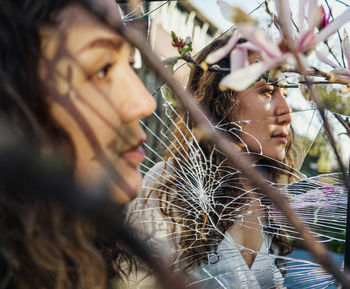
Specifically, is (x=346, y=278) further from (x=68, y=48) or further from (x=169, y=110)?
(x=169, y=110)

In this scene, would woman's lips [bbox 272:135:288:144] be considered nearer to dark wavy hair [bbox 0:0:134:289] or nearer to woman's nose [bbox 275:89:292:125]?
woman's nose [bbox 275:89:292:125]

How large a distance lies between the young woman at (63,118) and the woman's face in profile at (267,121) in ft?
1.19

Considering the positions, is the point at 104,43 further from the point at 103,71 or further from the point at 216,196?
the point at 216,196

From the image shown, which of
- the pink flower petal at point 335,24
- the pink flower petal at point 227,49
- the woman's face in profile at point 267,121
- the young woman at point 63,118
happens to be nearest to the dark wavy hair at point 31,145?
the young woman at point 63,118

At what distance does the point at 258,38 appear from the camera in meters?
0.38

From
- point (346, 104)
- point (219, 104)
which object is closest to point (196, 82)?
point (219, 104)

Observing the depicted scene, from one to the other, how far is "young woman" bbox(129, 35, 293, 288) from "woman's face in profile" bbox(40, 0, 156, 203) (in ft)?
1.18

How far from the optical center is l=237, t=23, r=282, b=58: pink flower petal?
367 mm

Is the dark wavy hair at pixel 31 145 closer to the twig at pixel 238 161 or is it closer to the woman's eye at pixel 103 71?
the woman's eye at pixel 103 71

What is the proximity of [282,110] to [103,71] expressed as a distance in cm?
46

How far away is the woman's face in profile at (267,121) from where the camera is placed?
871mm

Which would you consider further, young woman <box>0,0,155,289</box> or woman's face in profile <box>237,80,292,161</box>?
woman's face in profile <box>237,80,292,161</box>

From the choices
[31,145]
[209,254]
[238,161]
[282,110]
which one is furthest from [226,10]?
[209,254]

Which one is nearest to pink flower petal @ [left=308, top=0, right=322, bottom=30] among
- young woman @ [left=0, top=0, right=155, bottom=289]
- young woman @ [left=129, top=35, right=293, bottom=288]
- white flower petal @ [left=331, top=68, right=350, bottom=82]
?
white flower petal @ [left=331, top=68, right=350, bottom=82]
